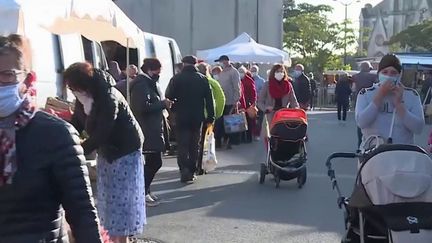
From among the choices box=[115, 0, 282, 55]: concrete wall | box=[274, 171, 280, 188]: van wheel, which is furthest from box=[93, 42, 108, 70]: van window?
box=[115, 0, 282, 55]: concrete wall

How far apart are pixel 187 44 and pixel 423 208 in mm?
27578

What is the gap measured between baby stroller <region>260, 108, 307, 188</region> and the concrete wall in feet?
69.3

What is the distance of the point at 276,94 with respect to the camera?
11.7 meters

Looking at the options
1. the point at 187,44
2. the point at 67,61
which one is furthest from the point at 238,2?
the point at 67,61

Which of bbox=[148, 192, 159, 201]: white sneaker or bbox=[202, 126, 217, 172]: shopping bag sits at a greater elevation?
bbox=[202, 126, 217, 172]: shopping bag

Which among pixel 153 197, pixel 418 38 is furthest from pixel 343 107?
pixel 418 38

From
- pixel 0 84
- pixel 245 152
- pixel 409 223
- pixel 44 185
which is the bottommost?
pixel 245 152

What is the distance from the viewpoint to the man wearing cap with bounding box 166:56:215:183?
10.3 metres

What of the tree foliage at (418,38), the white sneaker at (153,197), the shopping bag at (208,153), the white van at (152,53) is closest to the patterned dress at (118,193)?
the white sneaker at (153,197)

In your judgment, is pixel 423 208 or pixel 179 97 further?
pixel 179 97

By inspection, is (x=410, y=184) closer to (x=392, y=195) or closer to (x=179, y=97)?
(x=392, y=195)

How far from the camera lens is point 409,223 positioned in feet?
14.1

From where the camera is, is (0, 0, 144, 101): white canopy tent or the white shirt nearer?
the white shirt

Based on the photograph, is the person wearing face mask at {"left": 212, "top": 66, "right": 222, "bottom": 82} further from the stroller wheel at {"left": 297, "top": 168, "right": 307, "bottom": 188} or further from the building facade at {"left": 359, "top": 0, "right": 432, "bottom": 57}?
the building facade at {"left": 359, "top": 0, "right": 432, "bottom": 57}
